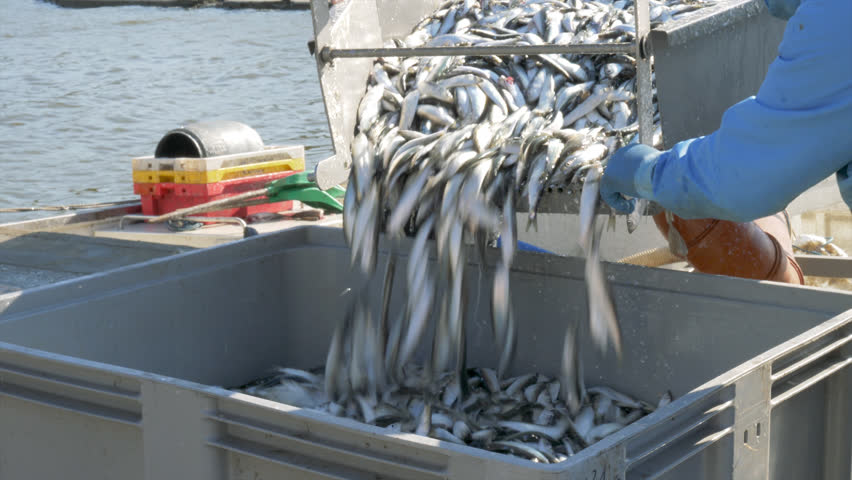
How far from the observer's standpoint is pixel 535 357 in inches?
122

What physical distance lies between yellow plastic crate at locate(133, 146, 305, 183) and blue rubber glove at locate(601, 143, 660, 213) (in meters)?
4.01

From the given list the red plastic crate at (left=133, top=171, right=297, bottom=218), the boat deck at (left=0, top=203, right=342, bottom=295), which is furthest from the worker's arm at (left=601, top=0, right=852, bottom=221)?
the red plastic crate at (left=133, top=171, right=297, bottom=218)

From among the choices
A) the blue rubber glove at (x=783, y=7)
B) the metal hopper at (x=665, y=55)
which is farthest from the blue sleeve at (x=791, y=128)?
the metal hopper at (x=665, y=55)

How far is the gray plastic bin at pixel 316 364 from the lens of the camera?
1.74 meters

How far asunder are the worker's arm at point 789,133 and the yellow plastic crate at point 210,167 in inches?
175

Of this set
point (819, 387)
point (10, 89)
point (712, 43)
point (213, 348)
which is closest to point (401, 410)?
point (213, 348)

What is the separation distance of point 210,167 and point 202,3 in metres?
34.3

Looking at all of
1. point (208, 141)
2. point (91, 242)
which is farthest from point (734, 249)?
point (208, 141)

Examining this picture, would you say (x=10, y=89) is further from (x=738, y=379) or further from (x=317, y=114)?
(x=738, y=379)

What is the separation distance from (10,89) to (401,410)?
21977 mm

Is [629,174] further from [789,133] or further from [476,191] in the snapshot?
[789,133]

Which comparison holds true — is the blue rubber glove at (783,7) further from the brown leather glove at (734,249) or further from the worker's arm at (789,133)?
the brown leather glove at (734,249)

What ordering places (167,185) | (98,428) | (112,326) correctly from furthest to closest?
1. (167,185)
2. (112,326)
3. (98,428)

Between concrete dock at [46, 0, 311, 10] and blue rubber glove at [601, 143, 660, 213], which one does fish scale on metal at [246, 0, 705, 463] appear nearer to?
blue rubber glove at [601, 143, 660, 213]
